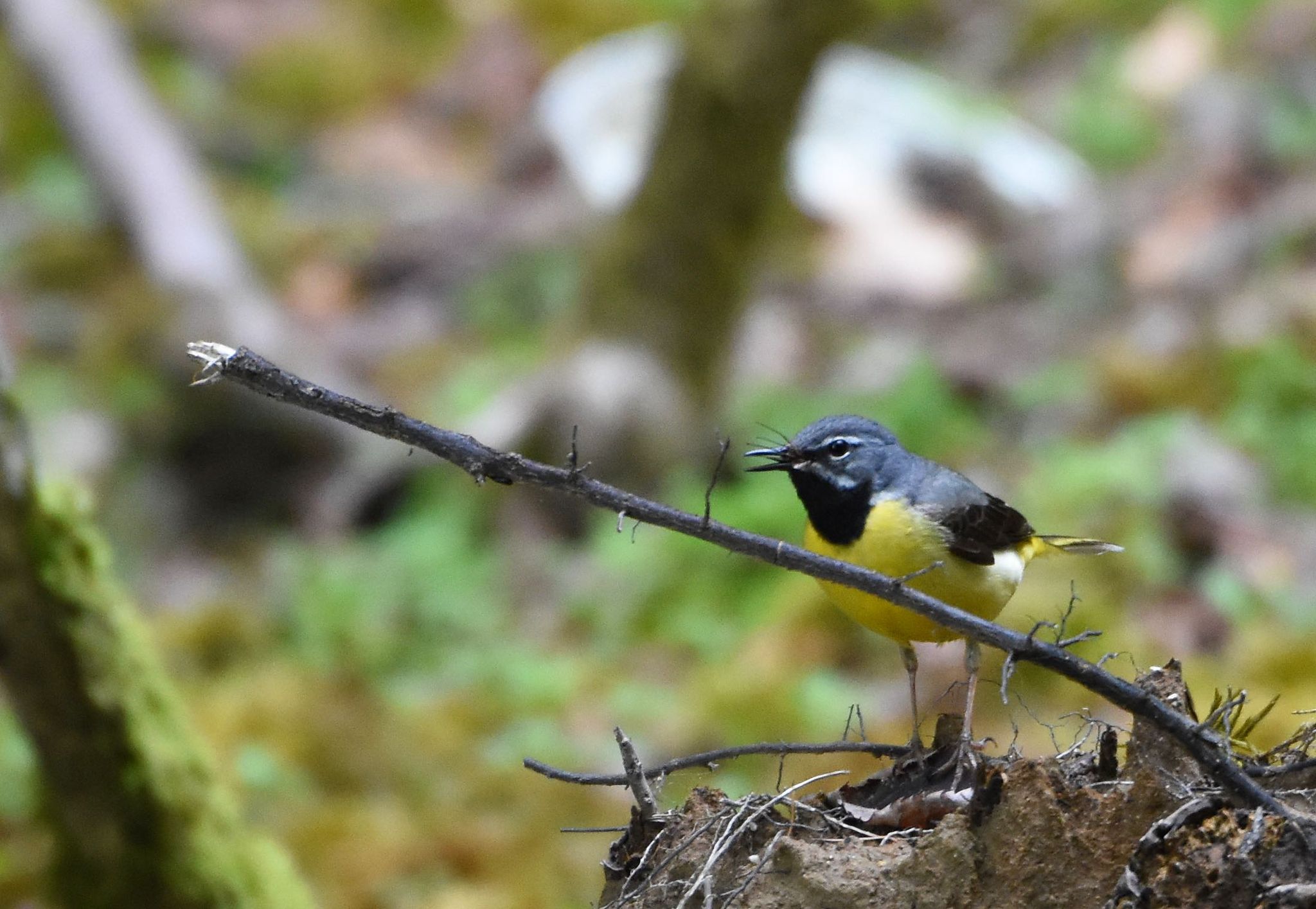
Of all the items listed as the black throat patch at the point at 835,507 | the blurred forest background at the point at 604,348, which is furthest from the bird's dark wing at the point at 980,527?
the blurred forest background at the point at 604,348

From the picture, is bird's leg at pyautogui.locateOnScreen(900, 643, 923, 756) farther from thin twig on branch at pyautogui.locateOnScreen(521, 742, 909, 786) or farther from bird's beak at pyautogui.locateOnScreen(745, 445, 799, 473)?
bird's beak at pyautogui.locateOnScreen(745, 445, 799, 473)

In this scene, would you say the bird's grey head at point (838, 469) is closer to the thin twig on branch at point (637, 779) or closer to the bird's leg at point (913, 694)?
the bird's leg at point (913, 694)

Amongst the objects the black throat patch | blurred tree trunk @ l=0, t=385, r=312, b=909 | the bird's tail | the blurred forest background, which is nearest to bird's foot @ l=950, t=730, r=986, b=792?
the black throat patch

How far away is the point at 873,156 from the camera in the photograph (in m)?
13.8

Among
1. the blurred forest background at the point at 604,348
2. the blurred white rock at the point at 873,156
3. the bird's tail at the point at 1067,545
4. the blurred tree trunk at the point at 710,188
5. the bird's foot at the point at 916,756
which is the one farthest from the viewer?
the blurred white rock at the point at 873,156

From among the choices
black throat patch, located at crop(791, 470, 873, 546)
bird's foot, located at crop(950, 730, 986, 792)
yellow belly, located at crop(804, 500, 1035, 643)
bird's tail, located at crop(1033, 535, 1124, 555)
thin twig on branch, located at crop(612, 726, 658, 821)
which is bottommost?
thin twig on branch, located at crop(612, 726, 658, 821)

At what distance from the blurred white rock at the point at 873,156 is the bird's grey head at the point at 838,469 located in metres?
8.95

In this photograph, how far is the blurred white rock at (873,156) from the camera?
12.7 meters

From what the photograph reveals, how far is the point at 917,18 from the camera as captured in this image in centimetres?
1752

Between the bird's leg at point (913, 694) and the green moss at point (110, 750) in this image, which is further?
the green moss at point (110, 750)

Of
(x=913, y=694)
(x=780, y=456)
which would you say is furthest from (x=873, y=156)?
(x=913, y=694)

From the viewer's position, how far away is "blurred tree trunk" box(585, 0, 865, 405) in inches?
340

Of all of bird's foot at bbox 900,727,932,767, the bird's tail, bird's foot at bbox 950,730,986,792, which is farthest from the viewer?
the bird's tail

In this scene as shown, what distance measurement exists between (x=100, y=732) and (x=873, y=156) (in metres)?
11.1
